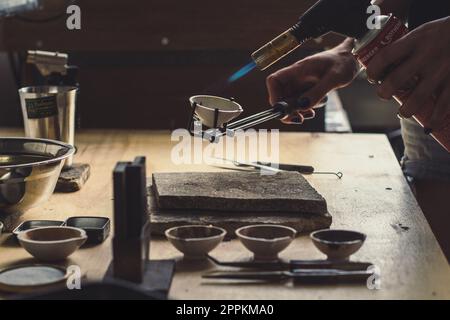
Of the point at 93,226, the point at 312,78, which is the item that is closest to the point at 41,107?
the point at 93,226

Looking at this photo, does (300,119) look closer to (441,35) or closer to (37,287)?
(441,35)

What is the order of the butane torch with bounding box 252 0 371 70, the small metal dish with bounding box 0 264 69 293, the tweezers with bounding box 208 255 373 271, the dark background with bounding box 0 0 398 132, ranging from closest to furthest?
the small metal dish with bounding box 0 264 69 293, the tweezers with bounding box 208 255 373 271, the butane torch with bounding box 252 0 371 70, the dark background with bounding box 0 0 398 132

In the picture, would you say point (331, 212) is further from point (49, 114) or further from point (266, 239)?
point (49, 114)

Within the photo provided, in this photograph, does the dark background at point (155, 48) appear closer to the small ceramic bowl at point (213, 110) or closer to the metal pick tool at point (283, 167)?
the metal pick tool at point (283, 167)

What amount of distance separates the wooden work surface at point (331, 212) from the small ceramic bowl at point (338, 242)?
4 centimetres

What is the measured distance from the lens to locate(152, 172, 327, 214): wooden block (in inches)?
65.7

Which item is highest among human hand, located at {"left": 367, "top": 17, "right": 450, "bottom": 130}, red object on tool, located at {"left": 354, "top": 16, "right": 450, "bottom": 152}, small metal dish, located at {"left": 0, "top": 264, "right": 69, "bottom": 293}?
red object on tool, located at {"left": 354, "top": 16, "right": 450, "bottom": 152}

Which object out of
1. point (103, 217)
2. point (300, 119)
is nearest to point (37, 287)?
point (103, 217)

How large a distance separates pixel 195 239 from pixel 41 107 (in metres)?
0.88

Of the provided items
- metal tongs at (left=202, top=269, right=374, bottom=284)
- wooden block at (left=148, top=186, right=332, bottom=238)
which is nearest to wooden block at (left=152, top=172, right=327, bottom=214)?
wooden block at (left=148, top=186, right=332, bottom=238)

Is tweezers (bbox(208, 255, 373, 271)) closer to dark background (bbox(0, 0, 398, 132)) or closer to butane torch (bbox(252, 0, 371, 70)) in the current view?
butane torch (bbox(252, 0, 371, 70))

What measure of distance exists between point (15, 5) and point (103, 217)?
1779mm

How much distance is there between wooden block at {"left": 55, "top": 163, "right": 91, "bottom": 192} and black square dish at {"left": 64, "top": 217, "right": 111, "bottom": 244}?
36 centimetres

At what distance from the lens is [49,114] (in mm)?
2121
